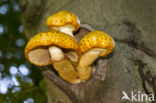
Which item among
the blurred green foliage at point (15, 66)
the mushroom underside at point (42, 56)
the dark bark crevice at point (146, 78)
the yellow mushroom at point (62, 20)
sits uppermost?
the yellow mushroom at point (62, 20)

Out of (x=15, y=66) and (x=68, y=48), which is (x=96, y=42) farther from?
(x=15, y=66)

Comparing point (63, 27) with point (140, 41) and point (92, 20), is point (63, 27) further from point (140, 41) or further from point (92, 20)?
point (140, 41)

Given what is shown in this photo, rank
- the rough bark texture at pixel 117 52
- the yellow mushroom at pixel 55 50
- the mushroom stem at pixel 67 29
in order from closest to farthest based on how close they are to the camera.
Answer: the yellow mushroom at pixel 55 50
the rough bark texture at pixel 117 52
the mushroom stem at pixel 67 29

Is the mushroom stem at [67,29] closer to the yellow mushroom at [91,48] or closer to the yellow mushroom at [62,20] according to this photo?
the yellow mushroom at [62,20]

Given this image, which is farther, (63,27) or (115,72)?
(63,27)

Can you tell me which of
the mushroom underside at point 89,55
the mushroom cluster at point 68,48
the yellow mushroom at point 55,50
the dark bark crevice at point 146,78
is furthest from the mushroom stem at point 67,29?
the dark bark crevice at point 146,78

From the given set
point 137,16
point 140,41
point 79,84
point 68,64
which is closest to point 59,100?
point 79,84
